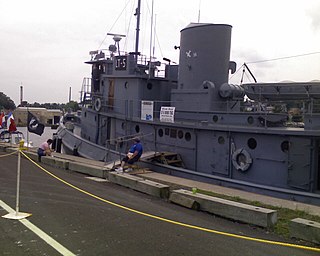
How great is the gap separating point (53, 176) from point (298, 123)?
8.48 m

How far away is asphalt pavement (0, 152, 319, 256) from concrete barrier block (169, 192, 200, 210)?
143 mm

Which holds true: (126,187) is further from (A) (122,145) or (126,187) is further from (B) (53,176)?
(A) (122,145)

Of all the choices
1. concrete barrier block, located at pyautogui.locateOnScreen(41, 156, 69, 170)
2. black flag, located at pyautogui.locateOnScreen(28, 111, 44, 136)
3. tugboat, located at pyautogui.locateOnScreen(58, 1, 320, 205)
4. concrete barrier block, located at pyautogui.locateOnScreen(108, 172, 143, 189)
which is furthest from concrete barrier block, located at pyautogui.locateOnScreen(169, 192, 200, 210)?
black flag, located at pyautogui.locateOnScreen(28, 111, 44, 136)

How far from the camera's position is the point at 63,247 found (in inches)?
196

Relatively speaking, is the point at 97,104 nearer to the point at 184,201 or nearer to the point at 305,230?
the point at 184,201

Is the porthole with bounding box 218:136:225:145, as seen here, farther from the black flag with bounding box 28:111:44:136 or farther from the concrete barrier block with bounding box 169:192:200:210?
the black flag with bounding box 28:111:44:136

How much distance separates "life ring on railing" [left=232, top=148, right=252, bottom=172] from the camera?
473 inches

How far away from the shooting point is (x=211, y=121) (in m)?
14.7

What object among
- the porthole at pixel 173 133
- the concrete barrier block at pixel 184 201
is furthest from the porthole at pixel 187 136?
the concrete barrier block at pixel 184 201

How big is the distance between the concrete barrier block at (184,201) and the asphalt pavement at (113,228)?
14cm

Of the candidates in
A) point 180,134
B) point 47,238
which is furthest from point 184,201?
point 180,134

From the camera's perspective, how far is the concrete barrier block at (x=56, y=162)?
13.7 meters

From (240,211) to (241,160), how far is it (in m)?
5.54

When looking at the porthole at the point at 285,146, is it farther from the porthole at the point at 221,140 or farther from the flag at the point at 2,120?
the flag at the point at 2,120
